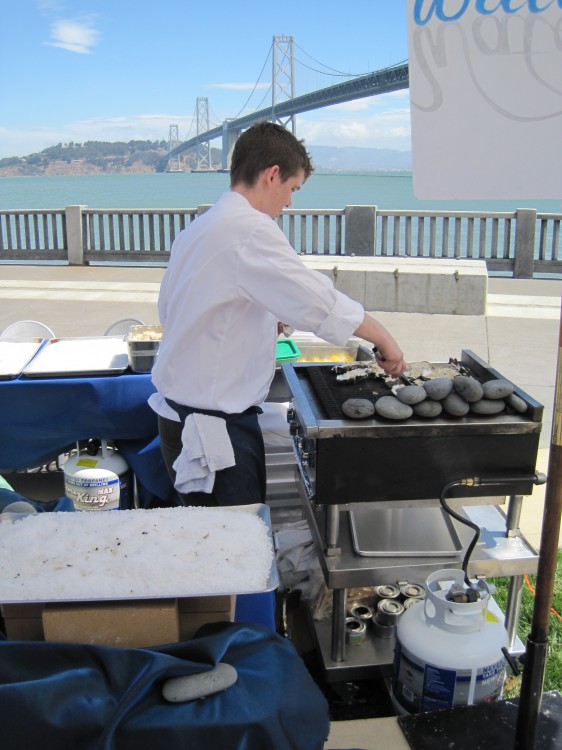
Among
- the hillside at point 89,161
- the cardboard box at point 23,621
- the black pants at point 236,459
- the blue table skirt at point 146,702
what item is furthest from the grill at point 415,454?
the hillside at point 89,161

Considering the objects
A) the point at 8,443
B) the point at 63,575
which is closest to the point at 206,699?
the point at 63,575

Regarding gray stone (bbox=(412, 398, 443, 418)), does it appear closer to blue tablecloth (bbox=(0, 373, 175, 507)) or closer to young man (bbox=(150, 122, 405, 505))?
young man (bbox=(150, 122, 405, 505))

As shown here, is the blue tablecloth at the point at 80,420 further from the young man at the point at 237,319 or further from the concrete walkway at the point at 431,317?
the concrete walkway at the point at 431,317

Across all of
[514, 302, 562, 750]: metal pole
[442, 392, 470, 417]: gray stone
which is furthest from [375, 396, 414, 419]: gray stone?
[514, 302, 562, 750]: metal pole

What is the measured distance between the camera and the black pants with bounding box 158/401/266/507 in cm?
246

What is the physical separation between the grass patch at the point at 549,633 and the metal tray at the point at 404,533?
0.37m

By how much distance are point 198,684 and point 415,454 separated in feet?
3.69

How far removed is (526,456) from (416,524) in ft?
1.78

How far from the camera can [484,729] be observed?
174 cm

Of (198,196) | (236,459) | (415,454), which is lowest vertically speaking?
(236,459)

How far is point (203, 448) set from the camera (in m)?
2.38

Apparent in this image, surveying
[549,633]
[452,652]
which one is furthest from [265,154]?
[549,633]

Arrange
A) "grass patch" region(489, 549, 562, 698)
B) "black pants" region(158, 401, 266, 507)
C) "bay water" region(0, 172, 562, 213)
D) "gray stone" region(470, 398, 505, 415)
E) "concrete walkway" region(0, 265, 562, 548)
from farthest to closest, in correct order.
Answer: "bay water" region(0, 172, 562, 213) < "concrete walkway" region(0, 265, 562, 548) < "grass patch" region(489, 549, 562, 698) < "black pants" region(158, 401, 266, 507) < "gray stone" region(470, 398, 505, 415)

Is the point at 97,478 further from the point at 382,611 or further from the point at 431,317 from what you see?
the point at 431,317
